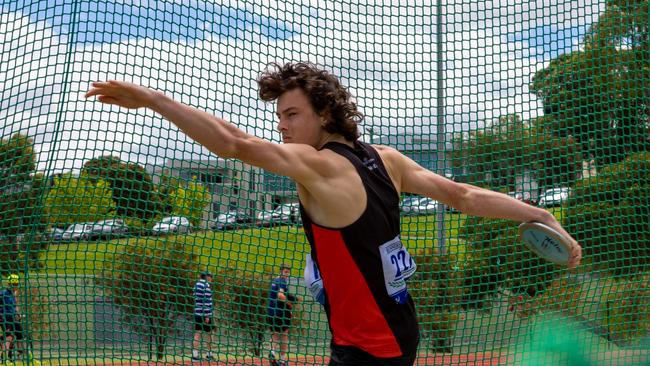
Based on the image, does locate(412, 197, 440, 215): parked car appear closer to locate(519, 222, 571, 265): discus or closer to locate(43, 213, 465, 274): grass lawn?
locate(43, 213, 465, 274): grass lawn

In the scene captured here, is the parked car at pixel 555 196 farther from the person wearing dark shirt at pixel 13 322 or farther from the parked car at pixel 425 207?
the person wearing dark shirt at pixel 13 322

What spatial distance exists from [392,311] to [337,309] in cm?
20

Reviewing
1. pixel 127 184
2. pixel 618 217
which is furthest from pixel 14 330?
pixel 618 217

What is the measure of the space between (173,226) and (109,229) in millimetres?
574

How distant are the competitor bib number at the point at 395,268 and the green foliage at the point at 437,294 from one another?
3.65m

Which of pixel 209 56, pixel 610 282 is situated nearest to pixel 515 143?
pixel 610 282

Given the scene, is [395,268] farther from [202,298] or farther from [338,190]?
[202,298]

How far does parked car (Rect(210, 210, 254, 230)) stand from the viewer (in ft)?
20.4

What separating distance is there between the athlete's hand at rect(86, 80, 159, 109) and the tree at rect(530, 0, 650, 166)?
15.2 ft

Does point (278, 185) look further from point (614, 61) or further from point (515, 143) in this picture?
point (614, 61)

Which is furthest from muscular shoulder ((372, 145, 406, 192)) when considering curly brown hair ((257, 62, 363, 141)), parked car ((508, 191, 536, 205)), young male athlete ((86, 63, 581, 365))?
parked car ((508, 191, 536, 205))

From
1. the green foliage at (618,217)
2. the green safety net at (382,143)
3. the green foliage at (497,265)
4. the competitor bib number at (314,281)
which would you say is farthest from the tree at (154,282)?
the green foliage at (618,217)

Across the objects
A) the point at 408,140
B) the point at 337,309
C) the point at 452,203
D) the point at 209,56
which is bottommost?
the point at 337,309

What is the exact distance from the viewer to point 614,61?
658cm
